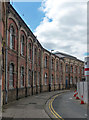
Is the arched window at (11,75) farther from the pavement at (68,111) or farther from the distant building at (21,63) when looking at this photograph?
the pavement at (68,111)

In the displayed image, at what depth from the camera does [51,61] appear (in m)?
42.8

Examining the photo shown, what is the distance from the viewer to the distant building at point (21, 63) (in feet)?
55.6

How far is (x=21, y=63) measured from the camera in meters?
23.0

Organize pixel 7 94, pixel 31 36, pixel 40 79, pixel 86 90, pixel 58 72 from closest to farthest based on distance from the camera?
pixel 7 94 → pixel 86 90 → pixel 31 36 → pixel 40 79 → pixel 58 72

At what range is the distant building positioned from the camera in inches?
667

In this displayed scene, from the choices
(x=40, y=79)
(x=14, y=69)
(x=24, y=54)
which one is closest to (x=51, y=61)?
(x=40, y=79)

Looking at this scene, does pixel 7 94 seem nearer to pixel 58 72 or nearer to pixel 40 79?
pixel 40 79

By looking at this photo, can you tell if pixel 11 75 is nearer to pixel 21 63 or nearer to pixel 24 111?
pixel 21 63

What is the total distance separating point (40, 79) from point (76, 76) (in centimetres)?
3110

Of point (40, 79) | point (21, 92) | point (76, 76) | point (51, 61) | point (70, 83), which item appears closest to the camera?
point (21, 92)

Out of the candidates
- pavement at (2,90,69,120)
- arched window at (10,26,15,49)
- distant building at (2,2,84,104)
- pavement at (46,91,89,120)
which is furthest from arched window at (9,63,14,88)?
pavement at (46,91,89,120)

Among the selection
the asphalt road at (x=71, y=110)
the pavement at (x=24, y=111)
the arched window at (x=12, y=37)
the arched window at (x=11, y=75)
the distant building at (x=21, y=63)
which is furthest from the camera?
the arched window at (x=12, y=37)

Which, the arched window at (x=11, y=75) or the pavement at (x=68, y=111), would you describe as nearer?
the pavement at (x=68, y=111)

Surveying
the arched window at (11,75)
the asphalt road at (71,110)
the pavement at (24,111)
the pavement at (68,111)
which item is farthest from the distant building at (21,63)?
the asphalt road at (71,110)
